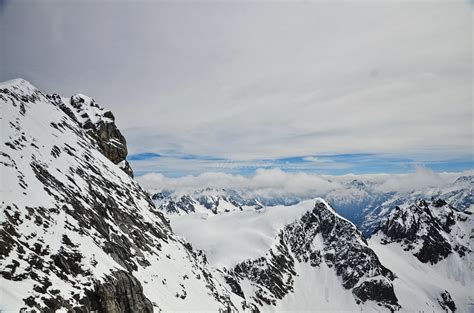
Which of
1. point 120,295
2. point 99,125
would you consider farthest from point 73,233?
point 99,125

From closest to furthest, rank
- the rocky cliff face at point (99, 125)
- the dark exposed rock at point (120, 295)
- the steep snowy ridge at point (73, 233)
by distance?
the steep snowy ridge at point (73, 233) → the dark exposed rock at point (120, 295) → the rocky cliff face at point (99, 125)

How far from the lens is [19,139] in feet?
182

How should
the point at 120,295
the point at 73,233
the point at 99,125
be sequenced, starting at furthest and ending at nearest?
1. the point at 99,125
2. the point at 73,233
3. the point at 120,295

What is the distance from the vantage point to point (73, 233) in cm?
4428

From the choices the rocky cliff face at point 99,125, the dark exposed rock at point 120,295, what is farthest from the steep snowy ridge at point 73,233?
the rocky cliff face at point 99,125

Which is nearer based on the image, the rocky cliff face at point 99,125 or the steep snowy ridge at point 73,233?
the steep snowy ridge at point 73,233

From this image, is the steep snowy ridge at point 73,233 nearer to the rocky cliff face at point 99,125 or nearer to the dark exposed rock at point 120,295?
the dark exposed rock at point 120,295

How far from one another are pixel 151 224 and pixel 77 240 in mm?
39482

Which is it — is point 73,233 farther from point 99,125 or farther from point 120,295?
point 99,125

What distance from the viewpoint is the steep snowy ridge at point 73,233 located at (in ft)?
111

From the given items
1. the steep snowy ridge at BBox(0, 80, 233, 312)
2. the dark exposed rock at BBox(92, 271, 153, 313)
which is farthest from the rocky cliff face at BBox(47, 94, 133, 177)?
the dark exposed rock at BBox(92, 271, 153, 313)

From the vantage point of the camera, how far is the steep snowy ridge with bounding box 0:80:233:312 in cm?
3378

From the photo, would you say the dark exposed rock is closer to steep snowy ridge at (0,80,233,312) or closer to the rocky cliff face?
steep snowy ridge at (0,80,233,312)

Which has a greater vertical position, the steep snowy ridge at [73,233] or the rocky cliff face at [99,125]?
the rocky cliff face at [99,125]
